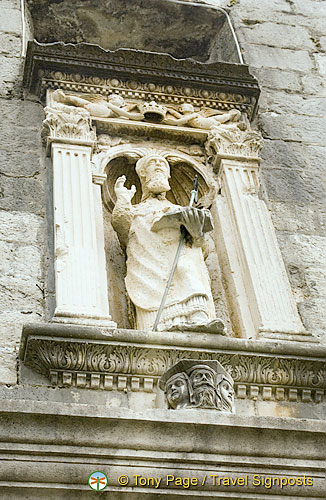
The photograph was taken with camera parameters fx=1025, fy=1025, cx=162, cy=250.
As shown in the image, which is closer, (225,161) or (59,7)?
(225,161)

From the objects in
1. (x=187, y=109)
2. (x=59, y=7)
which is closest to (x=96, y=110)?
(x=187, y=109)

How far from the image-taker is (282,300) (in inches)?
228

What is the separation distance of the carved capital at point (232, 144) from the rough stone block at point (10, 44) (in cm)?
157

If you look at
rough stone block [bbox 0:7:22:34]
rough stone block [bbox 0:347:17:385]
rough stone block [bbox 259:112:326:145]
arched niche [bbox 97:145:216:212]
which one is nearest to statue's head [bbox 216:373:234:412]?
rough stone block [bbox 0:347:17:385]

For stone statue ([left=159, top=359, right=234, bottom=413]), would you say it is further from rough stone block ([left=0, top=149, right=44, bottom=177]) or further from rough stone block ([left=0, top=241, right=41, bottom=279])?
rough stone block ([left=0, top=149, right=44, bottom=177])

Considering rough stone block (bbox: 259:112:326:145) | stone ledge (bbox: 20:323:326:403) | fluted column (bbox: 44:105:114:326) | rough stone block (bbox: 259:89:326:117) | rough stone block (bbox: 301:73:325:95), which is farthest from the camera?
rough stone block (bbox: 301:73:325:95)

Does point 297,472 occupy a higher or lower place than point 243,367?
lower

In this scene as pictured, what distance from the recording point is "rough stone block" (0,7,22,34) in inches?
292

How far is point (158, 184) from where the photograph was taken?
6273 mm

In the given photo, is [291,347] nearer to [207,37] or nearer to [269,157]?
[269,157]

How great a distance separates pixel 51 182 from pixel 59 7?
2409 mm

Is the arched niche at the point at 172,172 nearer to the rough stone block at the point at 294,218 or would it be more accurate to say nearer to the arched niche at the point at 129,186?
the arched niche at the point at 129,186

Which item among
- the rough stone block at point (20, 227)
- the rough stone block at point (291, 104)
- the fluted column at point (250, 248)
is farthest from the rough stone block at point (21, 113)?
the rough stone block at point (291, 104)

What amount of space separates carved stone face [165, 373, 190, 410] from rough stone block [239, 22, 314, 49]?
3.94 meters
